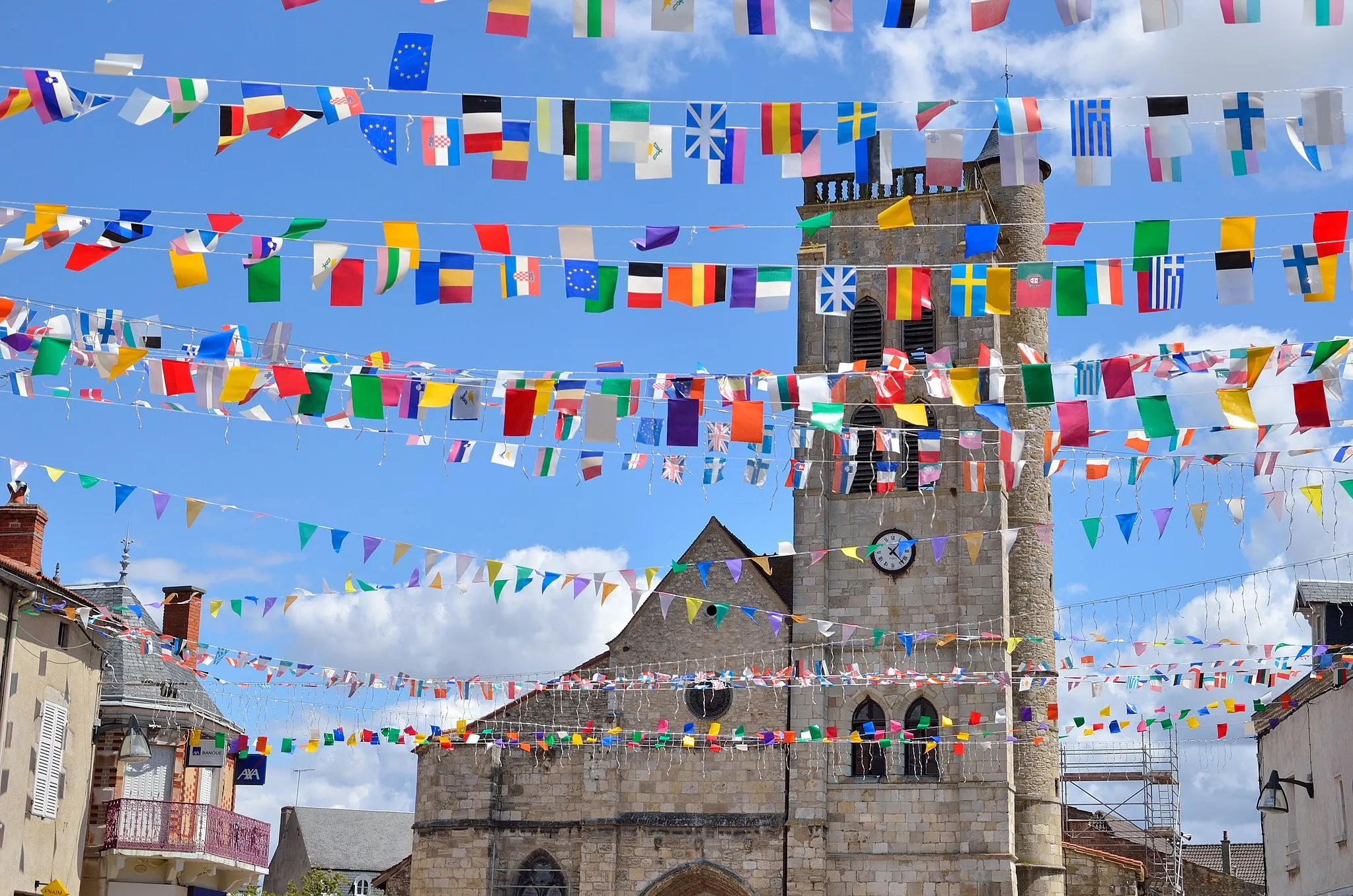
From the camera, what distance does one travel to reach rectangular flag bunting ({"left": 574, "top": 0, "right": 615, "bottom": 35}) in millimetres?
8258

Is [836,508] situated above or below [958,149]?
above

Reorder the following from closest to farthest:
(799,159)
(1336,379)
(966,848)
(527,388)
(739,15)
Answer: (739,15) → (799,159) → (1336,379) → (527,388) → (966,848)

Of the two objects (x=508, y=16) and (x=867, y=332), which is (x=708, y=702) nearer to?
(x=867, y=332)

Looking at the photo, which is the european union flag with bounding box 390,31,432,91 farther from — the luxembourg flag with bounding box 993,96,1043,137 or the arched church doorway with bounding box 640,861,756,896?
the arched church doorway with bounding box 640,861,756,896

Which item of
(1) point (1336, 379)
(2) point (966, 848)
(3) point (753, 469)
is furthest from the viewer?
(2) point (966, 848)

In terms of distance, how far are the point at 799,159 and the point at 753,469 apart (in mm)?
8227

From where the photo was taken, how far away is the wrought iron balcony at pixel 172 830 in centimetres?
1947

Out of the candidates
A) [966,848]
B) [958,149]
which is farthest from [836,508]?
[958,149]

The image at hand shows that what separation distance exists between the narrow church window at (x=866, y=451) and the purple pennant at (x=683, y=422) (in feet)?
41.7

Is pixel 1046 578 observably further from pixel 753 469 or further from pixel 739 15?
Answer: pixel 739 15

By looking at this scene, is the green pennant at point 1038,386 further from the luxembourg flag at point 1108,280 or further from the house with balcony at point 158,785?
the house with balcony at point 158,785

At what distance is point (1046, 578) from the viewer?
2717cm

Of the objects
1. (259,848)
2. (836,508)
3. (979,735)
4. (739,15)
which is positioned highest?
(836,508)

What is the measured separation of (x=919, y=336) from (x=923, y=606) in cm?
455
